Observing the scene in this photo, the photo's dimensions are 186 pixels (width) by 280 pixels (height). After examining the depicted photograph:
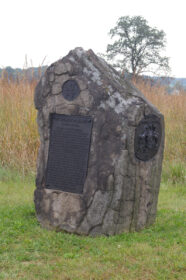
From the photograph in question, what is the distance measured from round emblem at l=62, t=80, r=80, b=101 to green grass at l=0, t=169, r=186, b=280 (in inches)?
55.2

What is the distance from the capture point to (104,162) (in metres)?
4.23

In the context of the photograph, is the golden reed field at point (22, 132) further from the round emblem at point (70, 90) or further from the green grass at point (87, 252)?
the round emblem at point (70, 90)

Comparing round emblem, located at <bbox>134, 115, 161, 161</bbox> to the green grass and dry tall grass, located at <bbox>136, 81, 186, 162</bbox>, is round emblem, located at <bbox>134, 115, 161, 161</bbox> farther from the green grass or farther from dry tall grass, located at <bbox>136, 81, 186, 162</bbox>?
dry tall grass, located at <bbox>136, 81, 186, 162</bbox>

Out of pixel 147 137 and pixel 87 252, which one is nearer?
pixel 87 252

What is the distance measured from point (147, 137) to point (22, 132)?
3582mm

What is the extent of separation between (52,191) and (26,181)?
2688 mm

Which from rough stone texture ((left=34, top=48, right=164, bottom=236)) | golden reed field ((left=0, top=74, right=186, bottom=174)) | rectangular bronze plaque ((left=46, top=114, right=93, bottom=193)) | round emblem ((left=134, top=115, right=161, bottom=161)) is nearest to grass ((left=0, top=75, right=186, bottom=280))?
rough stone texture ((left=34, top=48, right=164, bottom=236))

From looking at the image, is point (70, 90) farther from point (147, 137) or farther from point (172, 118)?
point (172, 118)

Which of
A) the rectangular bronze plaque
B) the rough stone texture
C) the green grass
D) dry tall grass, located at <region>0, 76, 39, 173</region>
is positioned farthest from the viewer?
dry tall grass, located at <region>0, 76, 39, 173</region>

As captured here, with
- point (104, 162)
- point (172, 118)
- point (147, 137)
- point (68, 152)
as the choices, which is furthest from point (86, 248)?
point (172, 118)

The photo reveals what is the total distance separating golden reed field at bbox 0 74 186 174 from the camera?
746 centimetres

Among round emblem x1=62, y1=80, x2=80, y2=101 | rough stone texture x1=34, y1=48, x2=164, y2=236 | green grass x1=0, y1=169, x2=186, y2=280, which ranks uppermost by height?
round emblem x1=62, y1=80, x2=80, y2=101

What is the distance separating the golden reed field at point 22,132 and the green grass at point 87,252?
247cm

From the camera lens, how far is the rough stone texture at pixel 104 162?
4211mm
